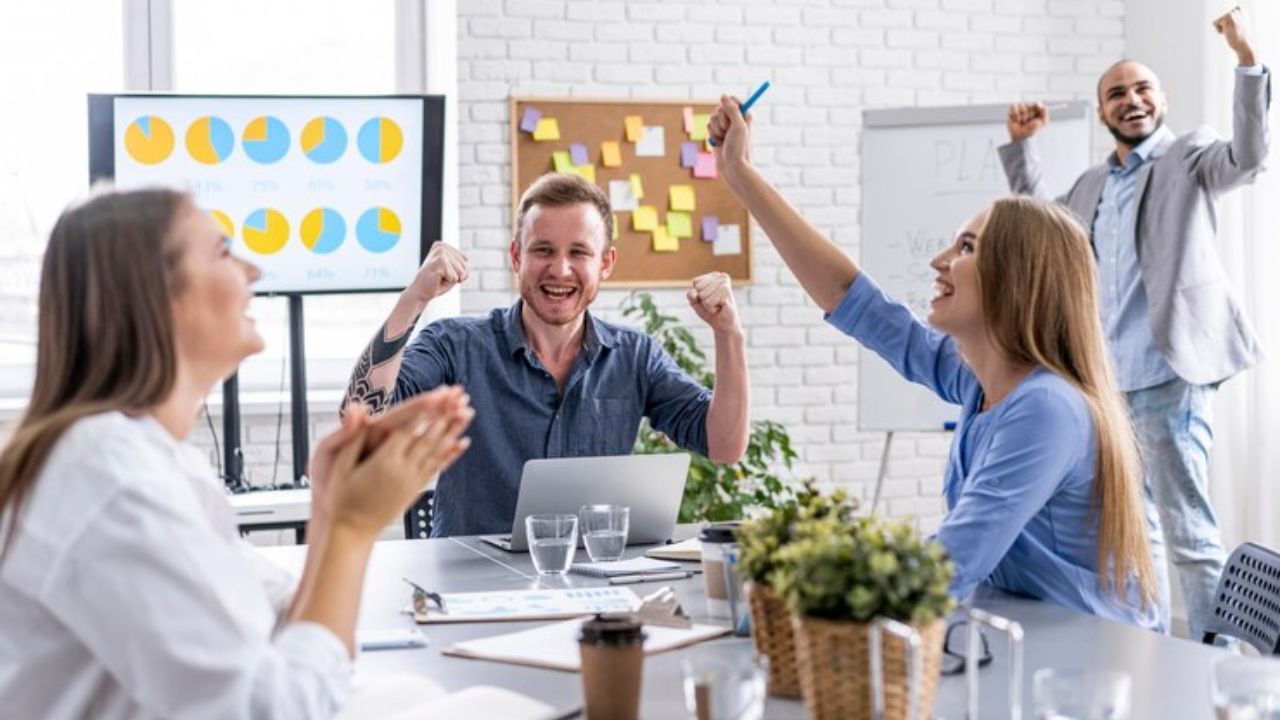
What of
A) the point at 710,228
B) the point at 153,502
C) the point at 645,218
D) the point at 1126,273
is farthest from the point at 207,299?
the point at 710,228

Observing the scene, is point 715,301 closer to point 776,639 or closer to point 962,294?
point 962,294

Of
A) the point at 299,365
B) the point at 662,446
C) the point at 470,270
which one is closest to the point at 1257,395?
the point at 662,446

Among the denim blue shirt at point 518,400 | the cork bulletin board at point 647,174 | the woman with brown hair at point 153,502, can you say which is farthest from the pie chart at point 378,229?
the woman with brown hair at point 153,502

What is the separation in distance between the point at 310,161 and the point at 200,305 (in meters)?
3.09

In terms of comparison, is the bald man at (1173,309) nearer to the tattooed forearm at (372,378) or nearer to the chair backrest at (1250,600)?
the chair backrest at (1250,600)

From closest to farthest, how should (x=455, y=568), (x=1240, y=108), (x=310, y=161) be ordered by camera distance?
(x=455, y=568), (x=1240, y=108), (x=310, y=161)

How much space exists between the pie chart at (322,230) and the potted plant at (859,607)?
3325 millimetres

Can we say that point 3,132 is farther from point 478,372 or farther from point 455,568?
point 455,568

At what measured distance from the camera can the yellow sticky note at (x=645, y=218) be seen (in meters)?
5.44

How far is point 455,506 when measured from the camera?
2902mm

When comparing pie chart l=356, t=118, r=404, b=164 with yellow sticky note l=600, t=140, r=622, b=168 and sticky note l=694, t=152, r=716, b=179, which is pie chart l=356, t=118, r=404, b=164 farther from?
sticky note l=694, t=152, r=716, b=179

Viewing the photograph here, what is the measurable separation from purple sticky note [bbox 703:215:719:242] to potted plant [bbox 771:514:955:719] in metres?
4.21

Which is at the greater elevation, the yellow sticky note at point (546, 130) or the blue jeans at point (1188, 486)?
the yellow sticky note at point (546, 130)

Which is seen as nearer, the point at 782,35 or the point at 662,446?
the point at 662,446
